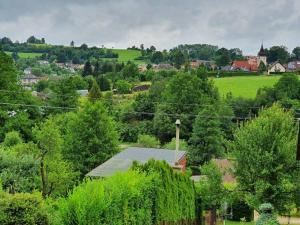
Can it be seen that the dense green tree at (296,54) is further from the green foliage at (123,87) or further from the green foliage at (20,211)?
the green foliage at (20,211)

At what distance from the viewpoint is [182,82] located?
79250 millimetres

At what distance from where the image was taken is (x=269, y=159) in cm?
2914

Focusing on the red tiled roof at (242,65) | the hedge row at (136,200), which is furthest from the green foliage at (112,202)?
the red tiled roof at (242,65)

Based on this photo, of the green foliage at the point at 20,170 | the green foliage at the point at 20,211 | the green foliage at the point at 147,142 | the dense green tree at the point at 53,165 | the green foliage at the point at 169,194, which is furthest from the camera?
the green foliage at the point at 147,142

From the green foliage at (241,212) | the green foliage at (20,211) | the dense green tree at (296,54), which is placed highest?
the dense green tree at (296,54)

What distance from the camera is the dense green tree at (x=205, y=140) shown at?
213 feet

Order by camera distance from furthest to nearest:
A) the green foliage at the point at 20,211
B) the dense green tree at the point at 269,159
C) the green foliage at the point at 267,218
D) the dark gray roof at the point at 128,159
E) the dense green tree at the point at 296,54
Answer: the dense green tree at the point at 296,54 < the dark gray roof at the point at 128,159 < the dense green tree at the point at 269,159 < the green foliage at the point at 267,218 < the green foliage at the point at 20,211

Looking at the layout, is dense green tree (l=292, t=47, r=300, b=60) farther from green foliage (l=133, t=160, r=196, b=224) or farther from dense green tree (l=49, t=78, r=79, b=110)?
green foliage (l=133, t=160, r=196, b=224)

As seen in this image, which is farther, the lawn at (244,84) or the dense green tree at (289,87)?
the lawn at (244,84)

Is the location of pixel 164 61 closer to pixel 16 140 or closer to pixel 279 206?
pixel 16 140

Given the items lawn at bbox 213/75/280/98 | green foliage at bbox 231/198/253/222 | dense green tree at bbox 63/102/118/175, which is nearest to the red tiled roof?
lawn at bbox 213/75/280/98

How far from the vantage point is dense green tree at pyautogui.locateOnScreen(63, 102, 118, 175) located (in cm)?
4366

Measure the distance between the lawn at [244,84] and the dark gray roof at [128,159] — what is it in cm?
5409

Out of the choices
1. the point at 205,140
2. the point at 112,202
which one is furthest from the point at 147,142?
the point at 112,202
